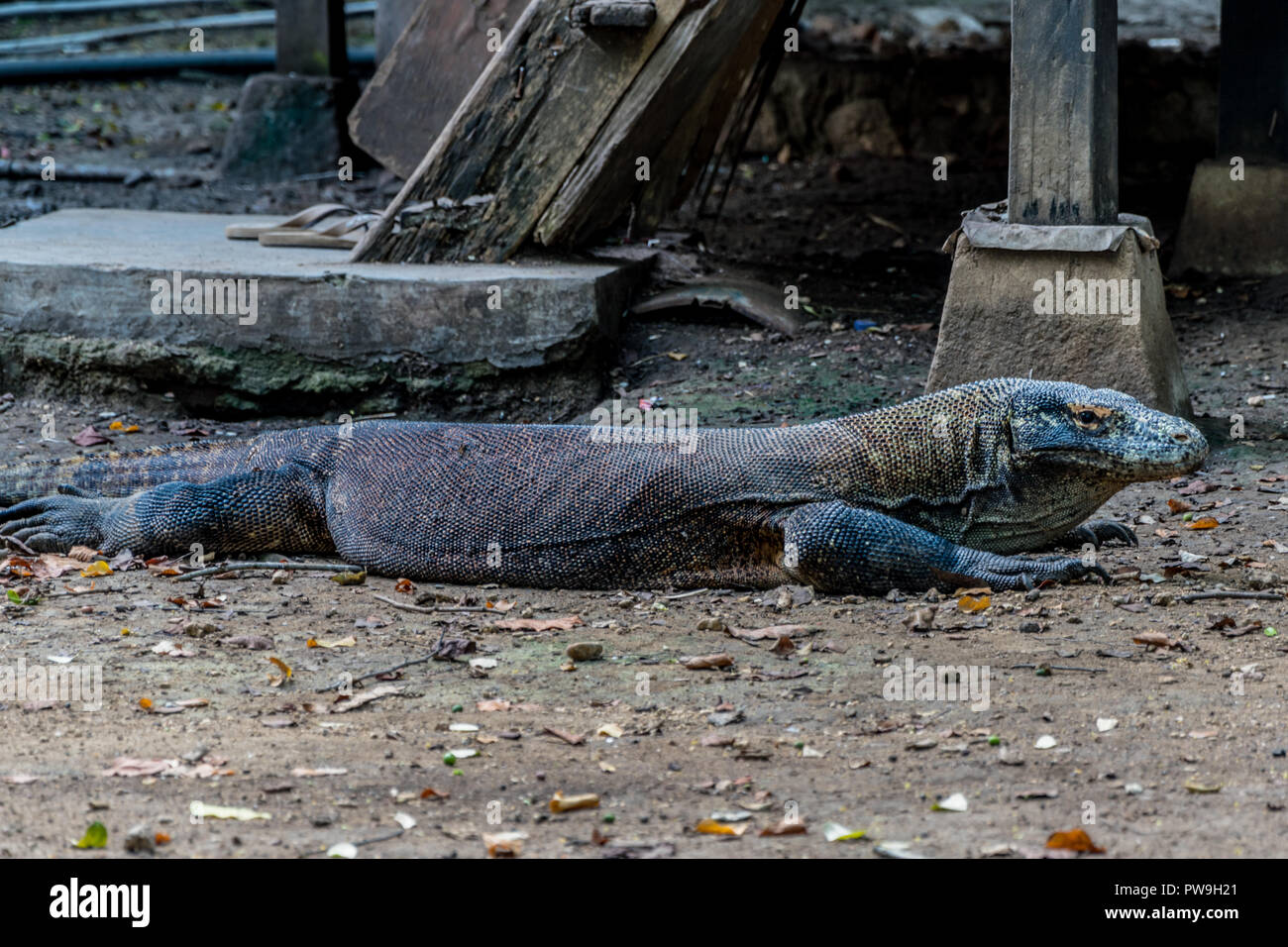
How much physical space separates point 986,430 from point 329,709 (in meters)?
2.37

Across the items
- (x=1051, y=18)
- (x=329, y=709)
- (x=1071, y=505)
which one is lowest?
(x=329, y=709)

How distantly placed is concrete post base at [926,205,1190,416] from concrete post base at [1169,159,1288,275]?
2.54 meters

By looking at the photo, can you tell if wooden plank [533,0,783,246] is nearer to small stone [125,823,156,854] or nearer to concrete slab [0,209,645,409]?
concrete slab [0,209,645,409]

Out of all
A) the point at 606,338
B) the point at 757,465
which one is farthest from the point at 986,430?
the point at 606,338

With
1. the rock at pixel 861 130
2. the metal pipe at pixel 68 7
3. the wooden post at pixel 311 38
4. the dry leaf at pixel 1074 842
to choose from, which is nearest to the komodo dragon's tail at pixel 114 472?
the dry leaf at pixel 1074 842

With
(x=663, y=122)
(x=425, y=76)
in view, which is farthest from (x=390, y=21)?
(x=663, y=122)

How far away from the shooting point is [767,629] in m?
4.50

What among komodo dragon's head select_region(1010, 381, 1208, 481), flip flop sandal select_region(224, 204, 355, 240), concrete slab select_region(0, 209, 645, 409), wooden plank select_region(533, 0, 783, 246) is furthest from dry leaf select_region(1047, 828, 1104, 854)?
flip flop sandal select_region(224, 204, 355, 240)

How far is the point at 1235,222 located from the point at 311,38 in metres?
6.70

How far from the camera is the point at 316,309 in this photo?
7172mm

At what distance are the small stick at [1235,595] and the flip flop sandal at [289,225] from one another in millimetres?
5463

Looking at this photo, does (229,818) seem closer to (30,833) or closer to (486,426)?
(30,833)
